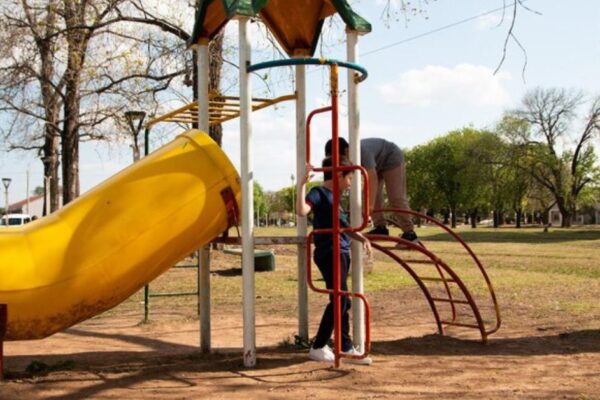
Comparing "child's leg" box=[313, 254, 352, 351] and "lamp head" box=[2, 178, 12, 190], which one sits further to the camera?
"lamp head" box=[2, 178, 12, 190]

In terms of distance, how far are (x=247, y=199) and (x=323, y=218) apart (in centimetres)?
63

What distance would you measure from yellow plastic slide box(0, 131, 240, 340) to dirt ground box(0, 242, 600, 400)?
1.87 ft

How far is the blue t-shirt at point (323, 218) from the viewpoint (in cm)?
521

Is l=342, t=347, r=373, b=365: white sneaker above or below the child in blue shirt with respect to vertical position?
below

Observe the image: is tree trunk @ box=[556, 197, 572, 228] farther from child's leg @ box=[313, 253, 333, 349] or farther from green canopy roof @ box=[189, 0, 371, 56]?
child's leg @ box=[313, 253, 333, 349]

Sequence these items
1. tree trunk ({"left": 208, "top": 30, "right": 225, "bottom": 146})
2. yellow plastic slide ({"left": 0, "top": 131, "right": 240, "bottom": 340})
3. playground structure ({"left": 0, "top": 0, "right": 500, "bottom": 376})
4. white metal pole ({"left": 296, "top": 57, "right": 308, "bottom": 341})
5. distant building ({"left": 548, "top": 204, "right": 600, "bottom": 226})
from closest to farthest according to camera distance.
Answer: yellow plastic slide ({"left": 0, "top": 131, "right": 240, "bottom": 340}) → playground structure ({"left": 0, "top": 0, "right": 500, "bottom": 376}) → white metal pole ({"left": 296, "top": 57, "right": 308, "bottom": 341}) → tree trunk ({"left": 208, "top": 30, "right": 225, "bottom": 146}) → distant building ({"left": 548, "top": 204, "right": 600, "bottom": 226})

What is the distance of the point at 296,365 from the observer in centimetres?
528

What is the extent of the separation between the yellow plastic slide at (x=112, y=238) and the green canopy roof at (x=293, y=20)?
124 cm

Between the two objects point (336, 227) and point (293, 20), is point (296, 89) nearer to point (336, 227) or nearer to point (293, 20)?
point (293, 20)

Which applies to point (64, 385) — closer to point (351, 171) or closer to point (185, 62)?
point (351, 171)

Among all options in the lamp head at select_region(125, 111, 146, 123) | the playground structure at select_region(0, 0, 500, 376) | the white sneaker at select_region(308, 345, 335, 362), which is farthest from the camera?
the lamp head at select_region(125, 111, 146, 123)

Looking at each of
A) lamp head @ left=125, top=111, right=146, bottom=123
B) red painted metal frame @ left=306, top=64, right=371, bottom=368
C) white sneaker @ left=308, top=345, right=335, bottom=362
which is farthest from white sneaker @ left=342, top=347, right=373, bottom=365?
lamp head @ left=125, top=111, right=146, bottom=123

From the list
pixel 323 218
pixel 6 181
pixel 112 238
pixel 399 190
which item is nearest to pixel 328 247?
pixel 323 218

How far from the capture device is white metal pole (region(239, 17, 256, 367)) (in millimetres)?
5102
